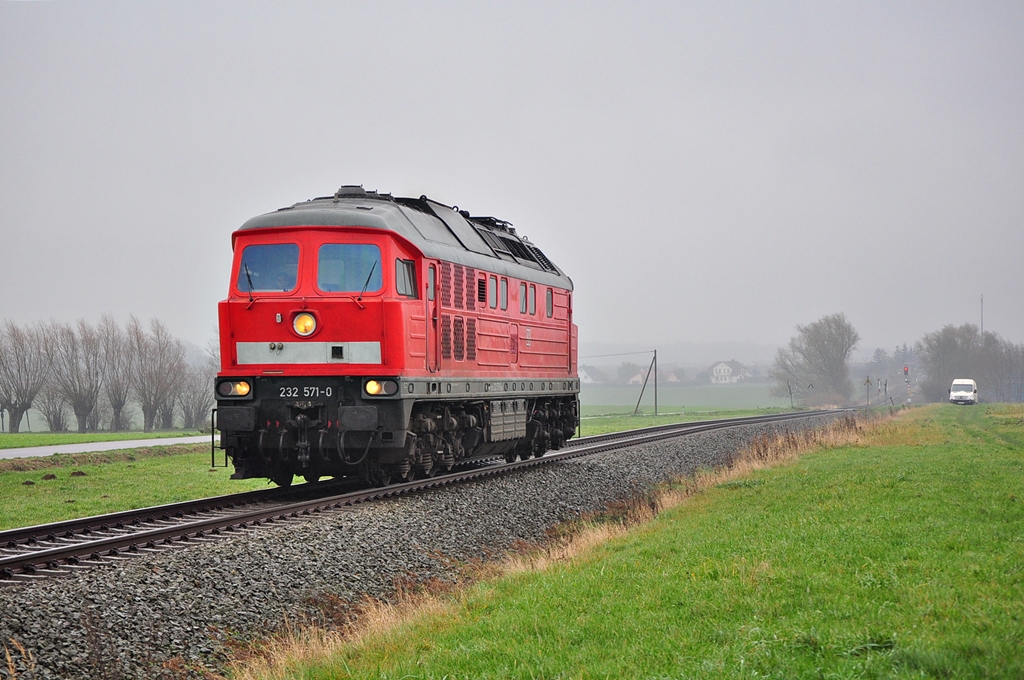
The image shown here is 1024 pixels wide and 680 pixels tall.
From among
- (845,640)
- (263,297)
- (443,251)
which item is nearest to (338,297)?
(263,297)

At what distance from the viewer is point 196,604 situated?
8.88 metres

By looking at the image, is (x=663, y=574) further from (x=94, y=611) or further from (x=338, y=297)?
(x=338, y=297)

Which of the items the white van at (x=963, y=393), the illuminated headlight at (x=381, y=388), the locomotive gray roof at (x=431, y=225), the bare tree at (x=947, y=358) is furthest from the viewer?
the bare tree at (x=947, y=358)

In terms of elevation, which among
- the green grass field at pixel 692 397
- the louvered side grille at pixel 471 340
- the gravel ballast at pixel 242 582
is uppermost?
the louvered side grille at pixel 471 340

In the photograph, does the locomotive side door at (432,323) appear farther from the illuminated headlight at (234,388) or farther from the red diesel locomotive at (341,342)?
the illuminated headlight at (234,388)

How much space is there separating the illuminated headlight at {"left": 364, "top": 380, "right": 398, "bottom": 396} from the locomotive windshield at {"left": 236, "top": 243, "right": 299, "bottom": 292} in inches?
75.3

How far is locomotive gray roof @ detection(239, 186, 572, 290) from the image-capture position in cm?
1425

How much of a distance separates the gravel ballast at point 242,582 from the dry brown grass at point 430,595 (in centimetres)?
18

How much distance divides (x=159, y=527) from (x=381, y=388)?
11.8 ft

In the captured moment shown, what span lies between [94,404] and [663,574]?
54.3 m

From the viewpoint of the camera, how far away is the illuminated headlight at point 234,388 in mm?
13969

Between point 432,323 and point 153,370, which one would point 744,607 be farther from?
point 153,370

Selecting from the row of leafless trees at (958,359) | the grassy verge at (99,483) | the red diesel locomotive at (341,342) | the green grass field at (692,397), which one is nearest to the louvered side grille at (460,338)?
the red diesel locomotive at (341,342)

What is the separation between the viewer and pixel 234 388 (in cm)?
1402
